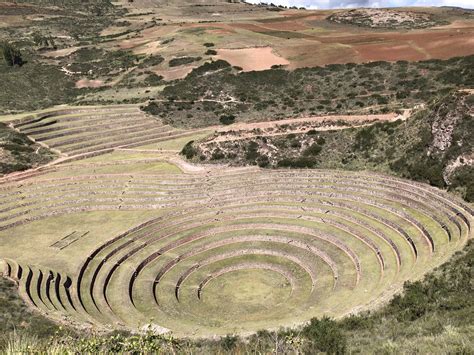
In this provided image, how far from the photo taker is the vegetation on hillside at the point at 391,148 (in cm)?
3709

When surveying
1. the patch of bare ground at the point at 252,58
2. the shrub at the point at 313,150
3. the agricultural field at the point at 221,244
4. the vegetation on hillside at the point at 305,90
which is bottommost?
the agricultural field at the point at 221,244

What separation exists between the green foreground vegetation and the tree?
92.0 m

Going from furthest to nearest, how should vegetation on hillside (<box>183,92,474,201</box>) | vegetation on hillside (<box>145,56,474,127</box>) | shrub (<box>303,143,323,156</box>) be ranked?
vegetation on hillside (<box>145,56,474,127</box>), shrub (<box>303,143,323,156</box>), vegetation on hillside (<box>183,92,474,201</box>)

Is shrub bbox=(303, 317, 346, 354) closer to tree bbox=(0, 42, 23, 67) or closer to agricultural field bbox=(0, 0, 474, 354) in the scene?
agricultural field bbox=(0, 0, 474, 354)

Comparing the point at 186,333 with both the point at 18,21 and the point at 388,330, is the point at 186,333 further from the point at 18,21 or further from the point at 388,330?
the point at 18,21

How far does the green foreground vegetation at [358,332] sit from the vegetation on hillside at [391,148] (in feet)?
40.2

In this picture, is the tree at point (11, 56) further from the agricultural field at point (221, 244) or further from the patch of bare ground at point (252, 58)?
the agricultural field at point (221, 244)

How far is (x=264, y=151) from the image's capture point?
51.1m

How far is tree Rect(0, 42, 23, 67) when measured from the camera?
103 metres

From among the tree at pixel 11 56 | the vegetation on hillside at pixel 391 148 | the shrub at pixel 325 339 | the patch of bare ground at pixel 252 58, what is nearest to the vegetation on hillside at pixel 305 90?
the patch of bare ground at pixel 252 58

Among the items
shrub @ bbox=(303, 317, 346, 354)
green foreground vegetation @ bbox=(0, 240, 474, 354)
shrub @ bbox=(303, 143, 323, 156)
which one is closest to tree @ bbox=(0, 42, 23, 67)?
shrub @ bbox=(303, 143, 323, 156)

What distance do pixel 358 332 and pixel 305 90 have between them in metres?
64.3

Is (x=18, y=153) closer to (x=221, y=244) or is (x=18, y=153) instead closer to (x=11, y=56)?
(x=221, y=244)

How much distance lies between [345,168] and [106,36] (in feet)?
385
